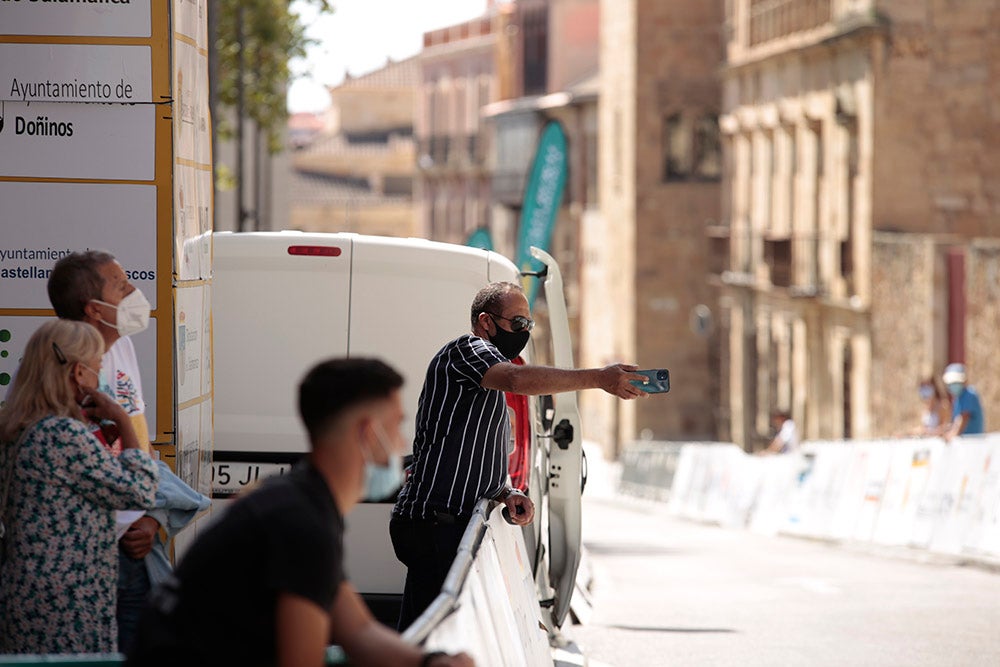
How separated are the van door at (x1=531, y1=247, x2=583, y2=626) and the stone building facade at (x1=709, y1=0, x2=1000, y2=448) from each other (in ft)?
60.9

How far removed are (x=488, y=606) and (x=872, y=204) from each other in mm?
31901

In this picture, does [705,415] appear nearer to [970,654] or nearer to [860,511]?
[860,511]

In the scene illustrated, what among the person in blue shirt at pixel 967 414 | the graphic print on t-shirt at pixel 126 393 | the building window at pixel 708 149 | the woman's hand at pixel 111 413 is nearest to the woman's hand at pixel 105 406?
the woman's hand at pixel 111 413

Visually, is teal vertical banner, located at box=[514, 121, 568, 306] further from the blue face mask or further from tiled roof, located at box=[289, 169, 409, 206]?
tiled roof, located at box=[289, 169, 409, 206]

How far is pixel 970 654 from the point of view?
11867 mm

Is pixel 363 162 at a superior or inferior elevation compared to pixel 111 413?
superior

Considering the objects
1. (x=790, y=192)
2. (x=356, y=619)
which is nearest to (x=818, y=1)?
(x=790, y=192)

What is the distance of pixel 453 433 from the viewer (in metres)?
8.66

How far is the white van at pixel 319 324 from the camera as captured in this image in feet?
34.8

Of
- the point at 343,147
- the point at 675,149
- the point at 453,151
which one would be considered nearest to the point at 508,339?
the point at 675,149

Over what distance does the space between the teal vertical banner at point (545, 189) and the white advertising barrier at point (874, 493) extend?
9.17 m

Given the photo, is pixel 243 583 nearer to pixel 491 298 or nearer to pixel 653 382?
pixel 653 382

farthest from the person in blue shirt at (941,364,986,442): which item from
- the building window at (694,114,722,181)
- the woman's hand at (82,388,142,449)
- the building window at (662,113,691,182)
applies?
the building window at (694,114,722,181)

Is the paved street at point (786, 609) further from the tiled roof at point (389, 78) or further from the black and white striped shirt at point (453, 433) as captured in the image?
the tiled roof at point (389, 78)
